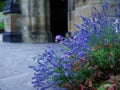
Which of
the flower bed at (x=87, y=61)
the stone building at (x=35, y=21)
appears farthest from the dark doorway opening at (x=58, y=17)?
the flower bed at (x=87, y=61)

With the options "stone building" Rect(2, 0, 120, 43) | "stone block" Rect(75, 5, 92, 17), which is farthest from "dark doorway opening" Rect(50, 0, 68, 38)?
"stone block" Rect(75, 5, 92, 17)

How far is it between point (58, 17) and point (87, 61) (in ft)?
31.5

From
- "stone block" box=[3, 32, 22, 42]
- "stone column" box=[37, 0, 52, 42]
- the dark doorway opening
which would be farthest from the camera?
the dark doorway opening

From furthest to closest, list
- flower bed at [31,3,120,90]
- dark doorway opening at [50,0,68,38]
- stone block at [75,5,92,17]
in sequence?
dark doorway opening at [50,0,68,38] < stone block at [75,5,92,17] < flower bed at [31,3,120,90]

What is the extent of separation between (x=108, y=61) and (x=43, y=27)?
837 cm

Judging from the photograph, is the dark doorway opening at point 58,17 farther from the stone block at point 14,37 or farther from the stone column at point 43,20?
the stone block at point 14,37

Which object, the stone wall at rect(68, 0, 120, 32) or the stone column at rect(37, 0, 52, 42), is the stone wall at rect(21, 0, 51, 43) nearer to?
the stone column at rect(37, 0, 52, 42)

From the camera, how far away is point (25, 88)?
334 cm

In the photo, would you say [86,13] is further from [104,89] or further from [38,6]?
[38,6]

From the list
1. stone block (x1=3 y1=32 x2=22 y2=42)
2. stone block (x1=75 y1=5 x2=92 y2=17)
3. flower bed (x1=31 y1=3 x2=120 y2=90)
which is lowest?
stone block (x1=3 y1=32 x2=22 y2=42)

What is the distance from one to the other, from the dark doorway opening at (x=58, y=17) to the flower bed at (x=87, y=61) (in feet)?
29.0

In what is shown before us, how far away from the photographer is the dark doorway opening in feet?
38.9

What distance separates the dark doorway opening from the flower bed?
29.0 feet

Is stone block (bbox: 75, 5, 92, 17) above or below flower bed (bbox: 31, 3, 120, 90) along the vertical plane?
above
